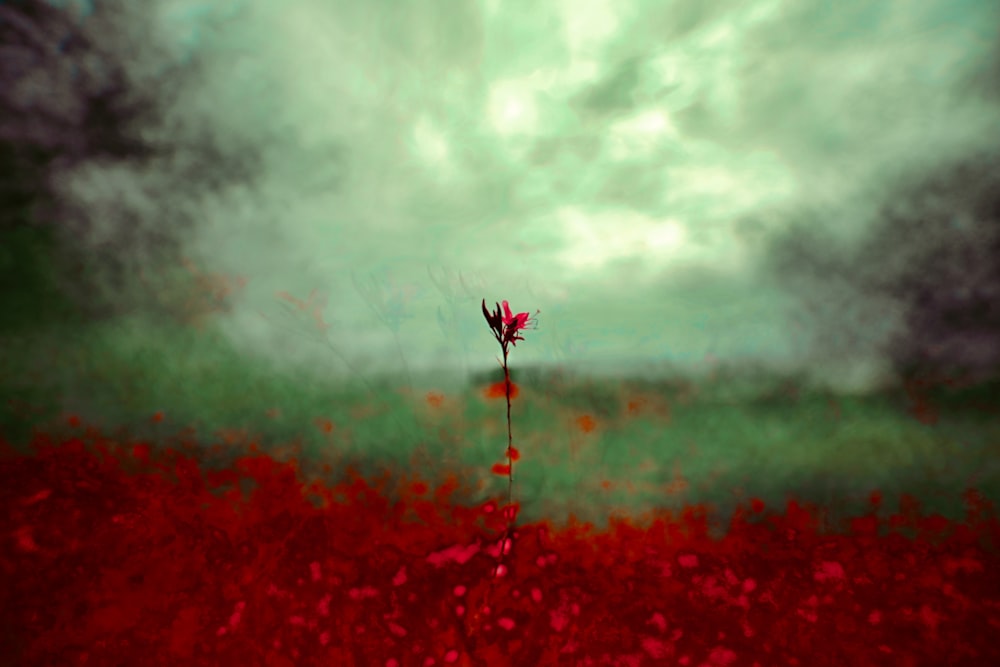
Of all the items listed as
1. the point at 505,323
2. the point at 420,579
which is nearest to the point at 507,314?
the point at 505,323

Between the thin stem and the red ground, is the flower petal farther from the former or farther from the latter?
the red ground

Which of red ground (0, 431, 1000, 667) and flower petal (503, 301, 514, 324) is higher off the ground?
flower petal (503, 301, 514, 324)

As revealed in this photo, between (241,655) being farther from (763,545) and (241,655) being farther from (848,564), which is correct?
(848,564)

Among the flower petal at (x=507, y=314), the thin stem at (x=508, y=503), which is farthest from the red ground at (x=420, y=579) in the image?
the flower petal at (x=507, y=314)

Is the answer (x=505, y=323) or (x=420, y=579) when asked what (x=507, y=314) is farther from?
(x=420, y=579)

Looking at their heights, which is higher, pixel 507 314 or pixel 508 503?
pixel 507 314

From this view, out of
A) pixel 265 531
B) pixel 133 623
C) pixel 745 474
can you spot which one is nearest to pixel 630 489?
pixel 745 474

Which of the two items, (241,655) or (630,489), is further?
(630,489)

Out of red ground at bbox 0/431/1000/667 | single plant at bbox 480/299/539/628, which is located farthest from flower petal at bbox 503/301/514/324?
red ground at bbox 0/431/1000/667
